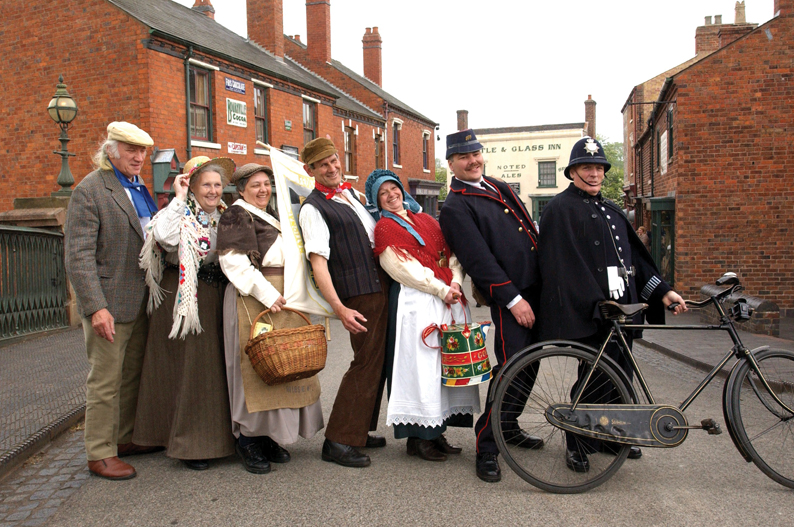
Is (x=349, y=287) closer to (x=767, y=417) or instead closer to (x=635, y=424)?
(x=635, y=424)

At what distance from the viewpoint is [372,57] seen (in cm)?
3472

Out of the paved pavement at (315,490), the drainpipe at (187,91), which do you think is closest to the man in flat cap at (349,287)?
the paved pavement at (315,490)

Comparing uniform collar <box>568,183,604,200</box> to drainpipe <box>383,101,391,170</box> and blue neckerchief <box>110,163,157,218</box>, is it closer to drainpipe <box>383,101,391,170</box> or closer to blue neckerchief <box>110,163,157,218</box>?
blue neckerchief <box>110,163,157,218</box>

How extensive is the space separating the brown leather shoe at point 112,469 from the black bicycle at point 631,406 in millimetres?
2284

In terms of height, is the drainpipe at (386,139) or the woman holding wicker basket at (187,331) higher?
the drainpipe at (386,139)

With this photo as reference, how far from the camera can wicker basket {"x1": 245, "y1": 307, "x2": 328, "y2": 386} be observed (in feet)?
12.4

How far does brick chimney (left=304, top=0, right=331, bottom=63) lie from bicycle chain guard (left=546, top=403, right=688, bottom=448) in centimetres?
2715

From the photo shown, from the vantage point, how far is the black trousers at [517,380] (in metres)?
3.83

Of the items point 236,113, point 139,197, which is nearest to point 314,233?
point 139,197

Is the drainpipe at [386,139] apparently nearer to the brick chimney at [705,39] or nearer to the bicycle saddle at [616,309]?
the brick chimney at [705,39]

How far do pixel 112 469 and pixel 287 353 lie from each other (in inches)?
53.5

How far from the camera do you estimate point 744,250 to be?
12227mm

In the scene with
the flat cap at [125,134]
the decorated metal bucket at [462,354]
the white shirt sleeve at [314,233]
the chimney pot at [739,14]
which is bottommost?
the decorated metal bucket at [462,354]

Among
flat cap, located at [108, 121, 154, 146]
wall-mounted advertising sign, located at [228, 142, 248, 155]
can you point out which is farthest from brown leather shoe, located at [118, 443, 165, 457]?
wall-mounted advertising sign, located at [228, 142, 248, 155]
